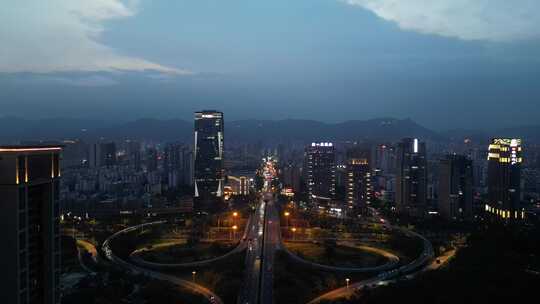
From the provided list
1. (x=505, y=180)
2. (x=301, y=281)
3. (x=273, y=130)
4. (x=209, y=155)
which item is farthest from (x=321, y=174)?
(x=273, y=130)

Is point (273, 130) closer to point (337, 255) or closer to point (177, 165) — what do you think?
point (177, 165)

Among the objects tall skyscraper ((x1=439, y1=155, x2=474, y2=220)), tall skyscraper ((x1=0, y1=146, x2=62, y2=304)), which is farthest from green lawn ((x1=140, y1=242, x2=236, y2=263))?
tall skyscraper ((x1=439, y1=155, x2=474, y2=220))

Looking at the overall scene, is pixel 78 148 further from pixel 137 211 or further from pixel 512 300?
pixel 512 300

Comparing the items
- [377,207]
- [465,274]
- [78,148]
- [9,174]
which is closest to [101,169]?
[78,148]

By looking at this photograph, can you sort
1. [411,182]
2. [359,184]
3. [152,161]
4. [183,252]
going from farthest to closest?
1. [152,161]
2. [359,184]
3. [411,182]
4. [183,252]

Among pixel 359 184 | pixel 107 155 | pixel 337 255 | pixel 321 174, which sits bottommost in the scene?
pixel 337 255

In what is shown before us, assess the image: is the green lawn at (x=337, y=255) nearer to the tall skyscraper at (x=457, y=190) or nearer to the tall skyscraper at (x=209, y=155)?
the tall skyscraper at (x=457, y=190)

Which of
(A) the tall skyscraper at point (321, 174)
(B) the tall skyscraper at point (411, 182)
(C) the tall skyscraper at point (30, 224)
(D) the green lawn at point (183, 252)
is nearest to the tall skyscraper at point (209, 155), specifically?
(A) the tall skyscraper at point (321, 174)
